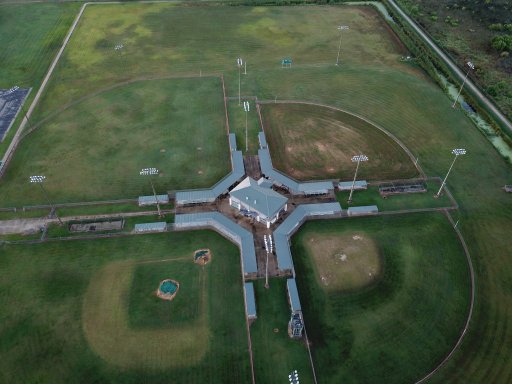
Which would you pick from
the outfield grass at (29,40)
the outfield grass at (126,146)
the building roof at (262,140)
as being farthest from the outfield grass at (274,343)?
the outfield grass at (29,40)

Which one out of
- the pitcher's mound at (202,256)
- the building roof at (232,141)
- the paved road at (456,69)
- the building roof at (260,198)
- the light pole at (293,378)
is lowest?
the pitcher's mound at (202,256)

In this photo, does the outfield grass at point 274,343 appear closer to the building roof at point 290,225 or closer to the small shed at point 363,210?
the building roof at point 290,225

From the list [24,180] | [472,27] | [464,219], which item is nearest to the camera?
[464,219]

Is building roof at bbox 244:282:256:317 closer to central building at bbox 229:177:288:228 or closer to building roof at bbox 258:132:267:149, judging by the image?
central building at bbox 229:177:288:228

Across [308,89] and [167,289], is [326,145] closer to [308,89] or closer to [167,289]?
[308,89]

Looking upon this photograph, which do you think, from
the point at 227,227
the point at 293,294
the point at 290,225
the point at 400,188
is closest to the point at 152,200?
the point at 227,227

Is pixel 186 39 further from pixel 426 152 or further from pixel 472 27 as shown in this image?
pixel 472 27

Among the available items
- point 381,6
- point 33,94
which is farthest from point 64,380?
point 381,6
